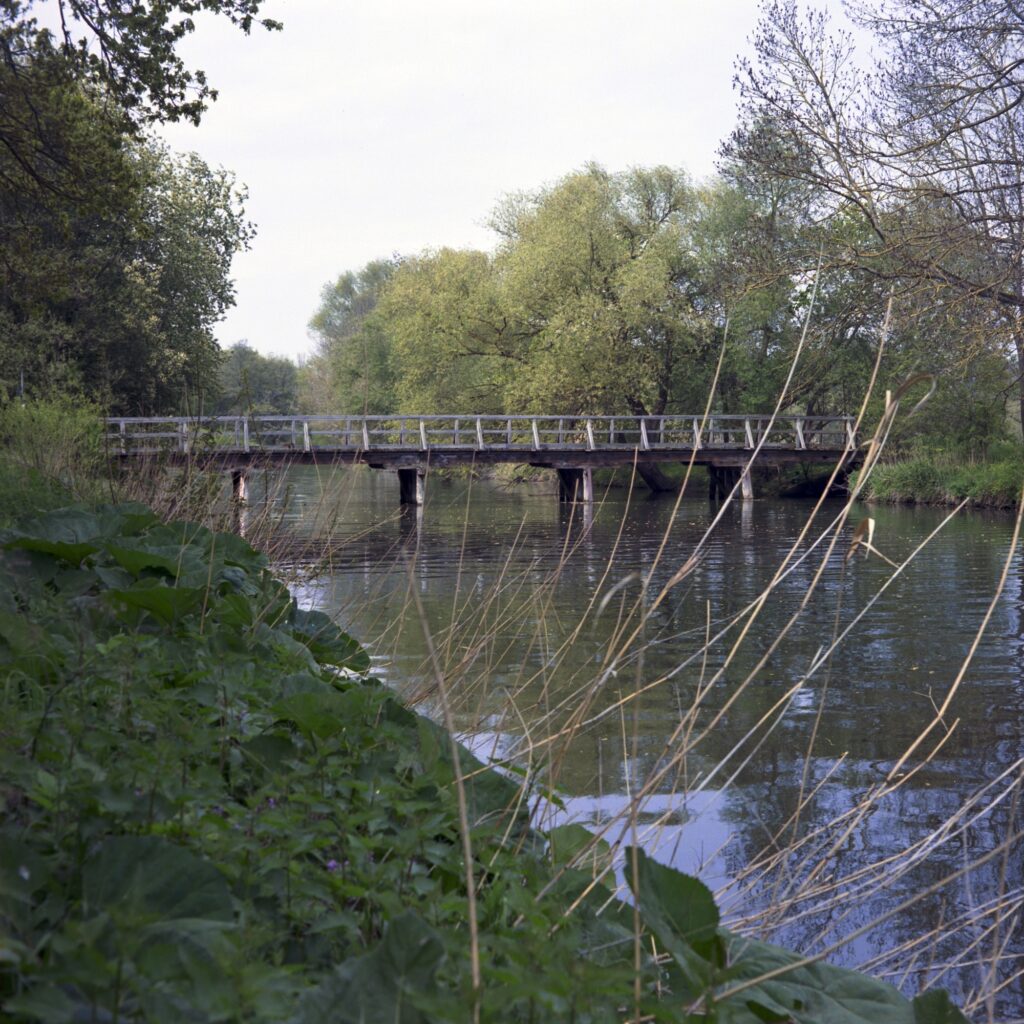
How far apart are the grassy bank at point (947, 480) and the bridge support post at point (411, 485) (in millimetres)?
10206

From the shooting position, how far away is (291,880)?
5.64 ft

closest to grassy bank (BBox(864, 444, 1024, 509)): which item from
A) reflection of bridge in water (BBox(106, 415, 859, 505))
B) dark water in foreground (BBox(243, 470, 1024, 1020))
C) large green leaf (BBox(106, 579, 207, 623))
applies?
reflection of bridge in water (BBox(106, 415, 859, 505))

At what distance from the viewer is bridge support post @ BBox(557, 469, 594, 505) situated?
28344 millimetres

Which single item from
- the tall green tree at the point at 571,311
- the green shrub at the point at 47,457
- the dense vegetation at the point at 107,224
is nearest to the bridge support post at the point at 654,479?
the tall green tree at the point at 571,311

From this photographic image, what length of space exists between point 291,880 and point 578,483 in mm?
29068

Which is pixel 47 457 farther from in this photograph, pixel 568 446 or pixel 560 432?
pixel 560 432

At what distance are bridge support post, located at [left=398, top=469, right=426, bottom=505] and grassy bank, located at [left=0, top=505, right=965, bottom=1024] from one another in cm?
2455

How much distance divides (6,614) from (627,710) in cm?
449

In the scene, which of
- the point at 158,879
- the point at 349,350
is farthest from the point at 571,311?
the point at 158,879

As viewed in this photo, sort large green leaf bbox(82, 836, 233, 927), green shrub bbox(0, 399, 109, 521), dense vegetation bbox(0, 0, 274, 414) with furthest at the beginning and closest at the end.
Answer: dense vegetation bbox(0, 0, 274, 414)
green shrub bbox(0, 399, 109, 521)
large green leaf bbox(82, 836, 233, 927)

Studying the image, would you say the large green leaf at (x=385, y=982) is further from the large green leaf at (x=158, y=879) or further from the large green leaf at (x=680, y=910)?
the large green leaf at (x=680, y=910)

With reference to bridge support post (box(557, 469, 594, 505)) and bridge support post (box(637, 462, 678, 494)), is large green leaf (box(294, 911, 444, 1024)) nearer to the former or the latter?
bridge support post (box(557, 469, 594, 505))

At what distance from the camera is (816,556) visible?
15664 millimetres

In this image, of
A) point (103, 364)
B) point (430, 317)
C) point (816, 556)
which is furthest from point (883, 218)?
point (430, 317)
